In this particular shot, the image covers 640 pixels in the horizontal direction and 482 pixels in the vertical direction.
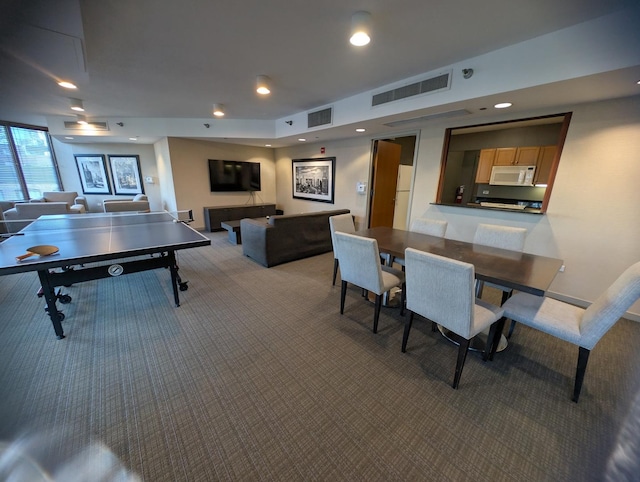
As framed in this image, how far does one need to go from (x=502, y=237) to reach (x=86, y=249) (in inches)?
155

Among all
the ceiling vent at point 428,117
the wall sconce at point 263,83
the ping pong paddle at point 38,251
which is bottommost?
the ping pong paddle at point 38,251

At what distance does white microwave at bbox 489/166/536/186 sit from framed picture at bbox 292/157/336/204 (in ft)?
10.8

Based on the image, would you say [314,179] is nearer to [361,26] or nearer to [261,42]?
[261,42]

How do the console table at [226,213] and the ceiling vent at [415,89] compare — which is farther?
the console table at [226,213]

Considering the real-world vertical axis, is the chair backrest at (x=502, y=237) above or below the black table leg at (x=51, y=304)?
above

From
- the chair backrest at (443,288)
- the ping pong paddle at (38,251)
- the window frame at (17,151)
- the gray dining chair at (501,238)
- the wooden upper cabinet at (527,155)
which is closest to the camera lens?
the chair backrest at (443,288)

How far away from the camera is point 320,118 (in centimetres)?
405

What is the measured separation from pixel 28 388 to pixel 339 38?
3.50 meters

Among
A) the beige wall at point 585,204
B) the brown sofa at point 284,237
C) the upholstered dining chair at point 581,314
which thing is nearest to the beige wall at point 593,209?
the beige wall at point 585,204

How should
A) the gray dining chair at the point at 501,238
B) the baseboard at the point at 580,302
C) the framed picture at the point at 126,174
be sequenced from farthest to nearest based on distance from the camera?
the framed picture at the point at 126,174 < the baseboard at the point at 580,302 < the gray dining chair at the point at 501,238

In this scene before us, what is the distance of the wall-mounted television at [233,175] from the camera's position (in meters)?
6.05

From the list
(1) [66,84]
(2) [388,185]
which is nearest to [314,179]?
(2) [388,185]

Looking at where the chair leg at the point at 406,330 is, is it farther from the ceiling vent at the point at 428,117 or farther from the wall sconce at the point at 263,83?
the wall sconce at the point at 263,83

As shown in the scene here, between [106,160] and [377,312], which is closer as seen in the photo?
[377,312]
